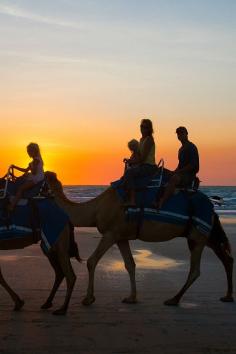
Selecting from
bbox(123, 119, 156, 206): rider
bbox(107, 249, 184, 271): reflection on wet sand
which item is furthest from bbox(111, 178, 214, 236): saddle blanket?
bbox(107, 249, 184, 271): reflection on wet sand

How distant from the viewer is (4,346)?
6.05 m

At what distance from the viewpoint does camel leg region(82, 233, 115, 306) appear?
26.9 ft

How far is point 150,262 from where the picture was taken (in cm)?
1313

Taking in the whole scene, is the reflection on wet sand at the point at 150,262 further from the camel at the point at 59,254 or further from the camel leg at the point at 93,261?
the camel at the point at 59,254

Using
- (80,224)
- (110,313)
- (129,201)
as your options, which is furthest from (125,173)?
(110,313)

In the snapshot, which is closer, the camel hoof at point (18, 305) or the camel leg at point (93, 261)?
the camel hoof at point (18, 305)

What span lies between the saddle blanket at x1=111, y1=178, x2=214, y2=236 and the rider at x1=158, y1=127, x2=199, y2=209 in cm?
17

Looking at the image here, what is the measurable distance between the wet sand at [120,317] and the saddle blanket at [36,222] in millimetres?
974

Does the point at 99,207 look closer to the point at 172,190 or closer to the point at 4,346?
the point at 172,190

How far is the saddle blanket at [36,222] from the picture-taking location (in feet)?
26.2

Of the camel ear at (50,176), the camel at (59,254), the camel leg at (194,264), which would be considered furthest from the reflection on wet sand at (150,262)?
the camel ear at (50,176)

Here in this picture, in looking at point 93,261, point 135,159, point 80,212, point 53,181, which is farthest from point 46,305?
point 135,159

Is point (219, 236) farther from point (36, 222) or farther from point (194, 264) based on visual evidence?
point (36, 222)

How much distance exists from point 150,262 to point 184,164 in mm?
4468
